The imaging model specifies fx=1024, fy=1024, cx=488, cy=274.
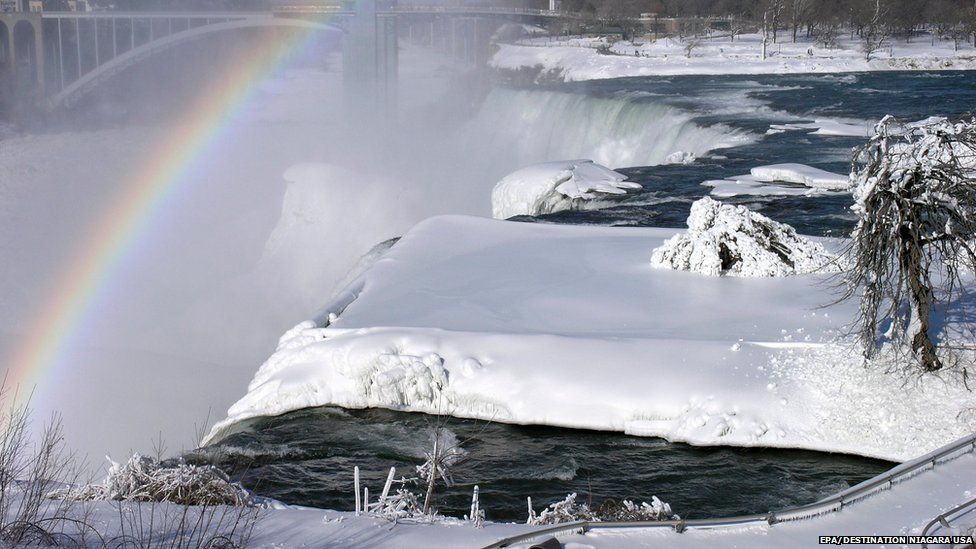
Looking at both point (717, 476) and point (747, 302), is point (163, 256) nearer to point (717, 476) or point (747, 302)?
point (747, 302)

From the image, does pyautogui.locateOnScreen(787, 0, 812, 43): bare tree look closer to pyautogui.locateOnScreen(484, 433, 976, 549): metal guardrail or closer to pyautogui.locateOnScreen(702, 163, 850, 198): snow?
pyautogui.locateOnScreen(702, 163, 850, 198): snow

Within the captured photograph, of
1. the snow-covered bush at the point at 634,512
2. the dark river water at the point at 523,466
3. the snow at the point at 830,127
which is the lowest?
the dark river water at the point at 523,466

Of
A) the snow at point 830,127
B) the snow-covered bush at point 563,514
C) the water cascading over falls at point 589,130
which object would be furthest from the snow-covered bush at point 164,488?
the snow at point 830,127

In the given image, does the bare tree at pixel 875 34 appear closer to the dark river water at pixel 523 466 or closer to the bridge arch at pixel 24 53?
the dark river water at pixel 523 466

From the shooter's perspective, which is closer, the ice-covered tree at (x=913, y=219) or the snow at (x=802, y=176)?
the ice-covered tree at (x=913, y=219)

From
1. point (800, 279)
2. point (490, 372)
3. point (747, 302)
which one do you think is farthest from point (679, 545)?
point (800, 279)

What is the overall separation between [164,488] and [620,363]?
6007 millimetres

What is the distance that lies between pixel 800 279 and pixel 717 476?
18.5 ft

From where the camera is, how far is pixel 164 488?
888 centimetres

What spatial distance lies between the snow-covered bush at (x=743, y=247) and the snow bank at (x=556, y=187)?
25.0 ft

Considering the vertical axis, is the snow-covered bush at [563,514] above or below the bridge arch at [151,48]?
below

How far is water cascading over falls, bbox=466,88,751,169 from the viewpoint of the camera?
103 ft

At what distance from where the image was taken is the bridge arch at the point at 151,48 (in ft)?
193

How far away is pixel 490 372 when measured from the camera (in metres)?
13.0
